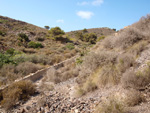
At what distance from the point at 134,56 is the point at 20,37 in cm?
2308

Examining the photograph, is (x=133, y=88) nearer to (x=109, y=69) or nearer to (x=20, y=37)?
(x=109, y=69)

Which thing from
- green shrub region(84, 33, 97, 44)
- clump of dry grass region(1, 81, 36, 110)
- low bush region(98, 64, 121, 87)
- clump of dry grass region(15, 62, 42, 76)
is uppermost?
green shrub region(84, 33, 97, 44)

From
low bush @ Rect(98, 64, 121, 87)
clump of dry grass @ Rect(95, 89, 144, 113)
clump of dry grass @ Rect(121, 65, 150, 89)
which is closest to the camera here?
clump of dry grass @ Rect(95, 89, 144, 113)

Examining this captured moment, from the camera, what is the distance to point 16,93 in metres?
5.50

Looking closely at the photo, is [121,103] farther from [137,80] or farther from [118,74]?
[118,74]

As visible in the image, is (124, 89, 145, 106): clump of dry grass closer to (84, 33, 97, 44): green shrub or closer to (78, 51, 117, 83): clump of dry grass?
(78, 51, 117, 83): clump of dry grass

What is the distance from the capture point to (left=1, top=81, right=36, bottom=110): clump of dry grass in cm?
489

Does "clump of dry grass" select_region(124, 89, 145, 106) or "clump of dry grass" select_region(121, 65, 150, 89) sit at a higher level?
"clump of dry grass" select_region(121, 65, 150, 89)

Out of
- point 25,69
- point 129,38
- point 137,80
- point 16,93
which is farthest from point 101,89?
point 25,69

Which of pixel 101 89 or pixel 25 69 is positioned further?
pixel 25 69

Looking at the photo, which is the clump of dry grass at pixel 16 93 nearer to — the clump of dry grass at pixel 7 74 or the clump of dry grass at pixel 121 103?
the clump of dry grass at pixel 7 74

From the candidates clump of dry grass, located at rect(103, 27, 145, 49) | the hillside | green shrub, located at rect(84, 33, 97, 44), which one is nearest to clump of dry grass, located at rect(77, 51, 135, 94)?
the hillside

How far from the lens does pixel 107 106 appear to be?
2.79 m

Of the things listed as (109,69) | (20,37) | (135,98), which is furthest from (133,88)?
(20,37)
